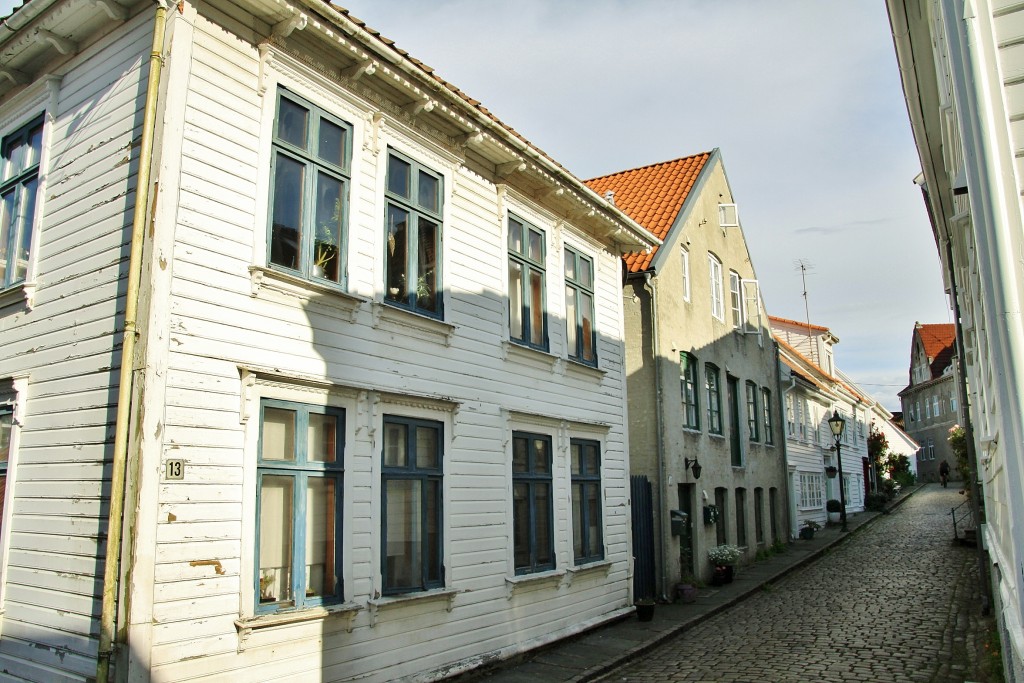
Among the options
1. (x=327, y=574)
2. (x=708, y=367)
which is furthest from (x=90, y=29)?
(x=708, y=367)

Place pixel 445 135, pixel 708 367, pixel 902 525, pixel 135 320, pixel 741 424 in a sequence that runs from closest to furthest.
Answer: pixel 135 320, pixel 445 135, pixel 708 367, pixel 741 424, pixel 902 525

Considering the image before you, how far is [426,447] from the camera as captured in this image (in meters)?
9.44

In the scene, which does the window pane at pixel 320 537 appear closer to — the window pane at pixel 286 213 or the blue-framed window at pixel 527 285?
the window pane at pixel 286 213

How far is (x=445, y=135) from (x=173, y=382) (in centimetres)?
509

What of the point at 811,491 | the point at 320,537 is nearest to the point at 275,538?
the point at 320,537

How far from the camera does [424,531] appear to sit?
29.9ft

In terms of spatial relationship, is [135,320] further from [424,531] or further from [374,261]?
[424,531]

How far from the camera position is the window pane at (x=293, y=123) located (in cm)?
797

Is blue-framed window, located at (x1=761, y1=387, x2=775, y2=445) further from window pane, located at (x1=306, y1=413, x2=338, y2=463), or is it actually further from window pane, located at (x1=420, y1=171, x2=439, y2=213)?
window pane, located at (x1=306, y1=413, x2=338, y2=463)

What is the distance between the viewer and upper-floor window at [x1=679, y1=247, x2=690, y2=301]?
60.3 feet

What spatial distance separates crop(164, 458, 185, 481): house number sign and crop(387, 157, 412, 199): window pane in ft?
13.2

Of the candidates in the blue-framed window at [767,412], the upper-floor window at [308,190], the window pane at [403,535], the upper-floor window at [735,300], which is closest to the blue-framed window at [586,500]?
the window pane at [403,535]

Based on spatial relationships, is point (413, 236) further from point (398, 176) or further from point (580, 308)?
point (580, 308)

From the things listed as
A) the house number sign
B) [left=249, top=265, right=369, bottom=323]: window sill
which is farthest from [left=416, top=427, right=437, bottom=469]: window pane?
the house number sign
